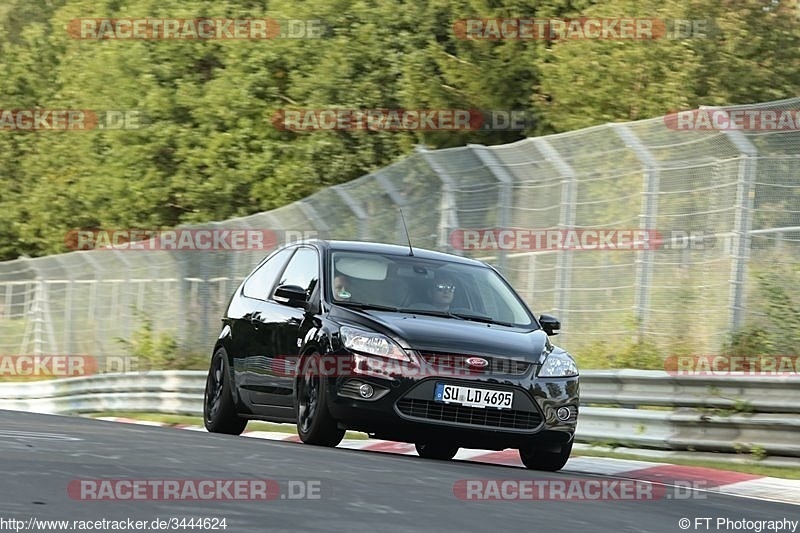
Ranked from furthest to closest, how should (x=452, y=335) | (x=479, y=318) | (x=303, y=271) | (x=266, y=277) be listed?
(x=266, y=277), (x=303, y=271), (x=479, y=318), (x=452, y=335)

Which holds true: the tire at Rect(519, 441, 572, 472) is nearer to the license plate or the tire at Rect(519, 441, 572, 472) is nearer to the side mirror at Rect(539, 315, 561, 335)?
the license plate

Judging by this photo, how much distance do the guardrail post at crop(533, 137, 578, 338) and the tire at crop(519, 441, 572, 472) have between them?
476cm

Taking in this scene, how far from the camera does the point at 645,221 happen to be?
15.0 meters

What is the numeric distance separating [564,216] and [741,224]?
2470 millimetres

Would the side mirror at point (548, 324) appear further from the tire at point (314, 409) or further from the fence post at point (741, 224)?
the fence post at point (741, 224)

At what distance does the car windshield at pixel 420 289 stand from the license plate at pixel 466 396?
0.95 m

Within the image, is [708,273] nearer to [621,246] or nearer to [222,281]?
[621,246]

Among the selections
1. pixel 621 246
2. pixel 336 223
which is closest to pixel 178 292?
pixel 336 223

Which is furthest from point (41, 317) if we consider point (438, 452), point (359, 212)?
point (438, 452)

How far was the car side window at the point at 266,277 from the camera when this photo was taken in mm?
12719

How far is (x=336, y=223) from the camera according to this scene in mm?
19047

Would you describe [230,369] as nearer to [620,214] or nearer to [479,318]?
[479,318]

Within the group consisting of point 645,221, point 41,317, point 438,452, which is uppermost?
point 645,221

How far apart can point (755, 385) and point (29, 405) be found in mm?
16975
